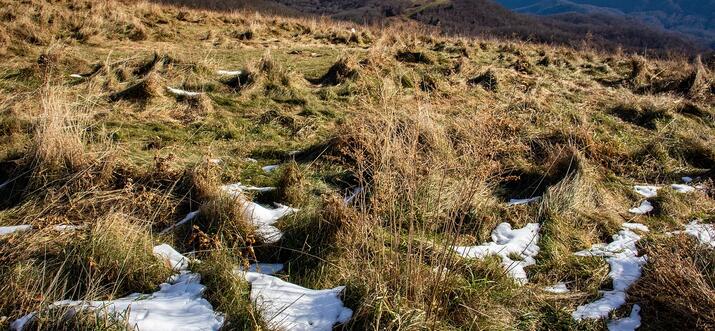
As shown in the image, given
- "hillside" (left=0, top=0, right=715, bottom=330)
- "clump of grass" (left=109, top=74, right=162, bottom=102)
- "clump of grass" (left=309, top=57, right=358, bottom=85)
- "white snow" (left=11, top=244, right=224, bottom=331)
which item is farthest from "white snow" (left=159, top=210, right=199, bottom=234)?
"clump of grass" (left=309, top=57, right=358, bottom=85)

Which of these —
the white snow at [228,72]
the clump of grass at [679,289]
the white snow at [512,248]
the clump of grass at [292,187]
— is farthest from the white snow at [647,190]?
the white snow at [228,72]

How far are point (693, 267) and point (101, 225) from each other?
3.66 meters

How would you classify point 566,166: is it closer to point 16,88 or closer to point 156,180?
point 156,180

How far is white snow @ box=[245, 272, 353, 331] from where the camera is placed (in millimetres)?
2432

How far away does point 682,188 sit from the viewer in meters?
5.06

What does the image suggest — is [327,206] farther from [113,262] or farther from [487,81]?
[487,81]

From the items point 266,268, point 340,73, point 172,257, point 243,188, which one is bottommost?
point 266,268

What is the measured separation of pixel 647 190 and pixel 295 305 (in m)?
4.21

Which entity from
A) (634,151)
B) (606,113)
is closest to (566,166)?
(634,151)

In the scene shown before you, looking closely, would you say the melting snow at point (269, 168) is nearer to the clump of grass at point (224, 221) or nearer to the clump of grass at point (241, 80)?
the clump of grass at point (224, 221)

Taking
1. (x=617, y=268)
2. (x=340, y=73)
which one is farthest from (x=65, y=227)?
(x=340, y=73)

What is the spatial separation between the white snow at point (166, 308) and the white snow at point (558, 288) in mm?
2074

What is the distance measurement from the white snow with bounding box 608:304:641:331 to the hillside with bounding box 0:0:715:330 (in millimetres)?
12

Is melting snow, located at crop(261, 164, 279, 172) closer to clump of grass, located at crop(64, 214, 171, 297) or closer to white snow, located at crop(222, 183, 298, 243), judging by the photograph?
white snow, located at crop(222, 183, 298, 243)
